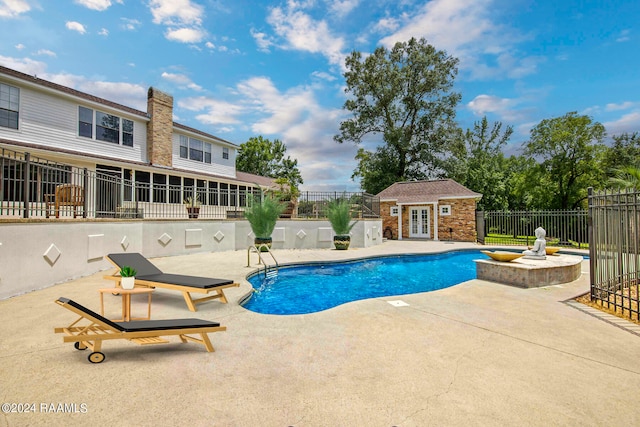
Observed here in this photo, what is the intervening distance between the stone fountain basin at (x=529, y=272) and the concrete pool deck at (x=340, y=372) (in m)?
2.44

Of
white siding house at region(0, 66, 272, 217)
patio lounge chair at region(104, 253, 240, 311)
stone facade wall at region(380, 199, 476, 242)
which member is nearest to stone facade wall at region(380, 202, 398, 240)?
stone facade wall at region(380, 199, 476, 242)

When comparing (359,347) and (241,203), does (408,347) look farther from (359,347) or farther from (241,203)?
(241,203)

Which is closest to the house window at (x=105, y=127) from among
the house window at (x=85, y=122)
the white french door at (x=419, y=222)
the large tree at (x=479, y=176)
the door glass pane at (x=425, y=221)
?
the house window at (x=85, y=122)

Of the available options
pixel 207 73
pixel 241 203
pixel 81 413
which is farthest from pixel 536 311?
pixel 241 203

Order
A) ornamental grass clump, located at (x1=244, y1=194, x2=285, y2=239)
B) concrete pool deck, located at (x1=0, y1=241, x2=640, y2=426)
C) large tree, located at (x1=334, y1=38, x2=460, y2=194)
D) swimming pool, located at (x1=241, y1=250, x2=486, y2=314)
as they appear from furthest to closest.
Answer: large tree, located at (x1=334, y1=38, x2=460, y2=194) < ornamental grass clump, located at (x1=244, y1=194, x2=285, y2=239) < swimming pool, located at (x1=241, y1=250, x2=486, y2=314) < concrete pool deck, located at (x1=0, y1=241, x2=640, y2=426)

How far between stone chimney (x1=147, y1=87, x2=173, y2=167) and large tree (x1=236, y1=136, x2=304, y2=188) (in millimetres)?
24415

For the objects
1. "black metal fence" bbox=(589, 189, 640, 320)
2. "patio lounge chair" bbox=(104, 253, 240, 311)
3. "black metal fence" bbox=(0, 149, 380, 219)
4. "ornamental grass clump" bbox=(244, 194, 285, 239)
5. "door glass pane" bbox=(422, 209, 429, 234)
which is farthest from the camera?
"door glass pane" bbox=(422, 209, 429, 234)

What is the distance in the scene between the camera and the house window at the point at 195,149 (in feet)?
63.2

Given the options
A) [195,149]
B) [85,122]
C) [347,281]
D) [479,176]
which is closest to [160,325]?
[347,281]

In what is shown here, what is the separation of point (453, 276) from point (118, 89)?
21628 mm

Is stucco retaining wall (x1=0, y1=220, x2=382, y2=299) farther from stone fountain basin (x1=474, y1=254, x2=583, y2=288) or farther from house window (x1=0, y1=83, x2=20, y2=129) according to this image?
stone fountain basin (x1=474, y1=254, x2=583, y2=288)

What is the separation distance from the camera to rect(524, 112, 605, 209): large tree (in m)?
22.2

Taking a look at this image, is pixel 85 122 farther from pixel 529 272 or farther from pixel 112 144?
pixel 529 272

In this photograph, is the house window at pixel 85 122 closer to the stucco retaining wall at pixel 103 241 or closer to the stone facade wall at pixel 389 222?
the stucco retaining wall at pixel 103 241
